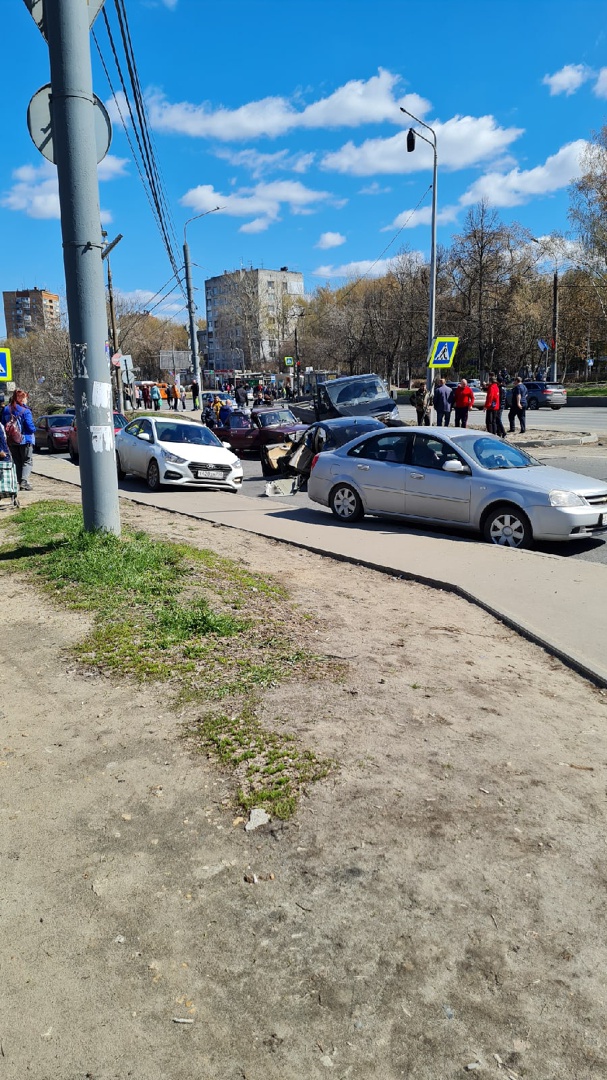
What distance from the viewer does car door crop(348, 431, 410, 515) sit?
10750mm

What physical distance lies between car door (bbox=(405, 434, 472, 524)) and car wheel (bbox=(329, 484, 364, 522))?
957mm

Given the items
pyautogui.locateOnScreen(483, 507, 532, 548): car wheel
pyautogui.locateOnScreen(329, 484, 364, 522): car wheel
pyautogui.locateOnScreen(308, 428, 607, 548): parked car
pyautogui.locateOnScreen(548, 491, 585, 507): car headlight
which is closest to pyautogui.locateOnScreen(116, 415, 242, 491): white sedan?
pyautogui.locateOnScreen(308, 428, 607, 548): parked car

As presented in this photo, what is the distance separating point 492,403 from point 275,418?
6.62 metres

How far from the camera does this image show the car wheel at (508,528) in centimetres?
916

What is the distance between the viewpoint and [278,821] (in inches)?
122

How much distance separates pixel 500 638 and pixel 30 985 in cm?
436

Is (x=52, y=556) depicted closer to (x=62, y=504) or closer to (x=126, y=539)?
(x=126, y=539)

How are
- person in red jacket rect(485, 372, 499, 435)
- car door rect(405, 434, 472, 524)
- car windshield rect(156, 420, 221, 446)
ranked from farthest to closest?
person in red jacket rect(485, 372, 499, 435) → car windshield rect(156, 420, 221, 446) → car door rect(405, 434, 472, 524)

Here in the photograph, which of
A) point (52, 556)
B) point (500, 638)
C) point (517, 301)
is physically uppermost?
point (517, 301)

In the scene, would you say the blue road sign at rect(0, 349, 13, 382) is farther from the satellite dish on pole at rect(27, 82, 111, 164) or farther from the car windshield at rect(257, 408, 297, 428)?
the satellite dish on pole at rect(27, 82, 111, 164)

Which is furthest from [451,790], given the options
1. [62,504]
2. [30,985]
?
[62,504]

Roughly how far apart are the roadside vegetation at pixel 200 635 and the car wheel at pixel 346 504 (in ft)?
11.7

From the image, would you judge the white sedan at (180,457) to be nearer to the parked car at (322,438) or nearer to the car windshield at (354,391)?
the parked car at (322,438)

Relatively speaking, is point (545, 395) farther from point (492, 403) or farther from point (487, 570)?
point (487, 570)
